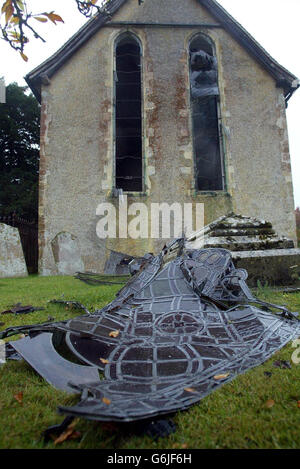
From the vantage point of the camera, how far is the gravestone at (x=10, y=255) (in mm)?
7733

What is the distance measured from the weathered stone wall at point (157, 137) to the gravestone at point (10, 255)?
2.77ft

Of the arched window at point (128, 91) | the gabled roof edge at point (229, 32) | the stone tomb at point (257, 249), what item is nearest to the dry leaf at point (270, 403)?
the stone tomb at point (257, 249)

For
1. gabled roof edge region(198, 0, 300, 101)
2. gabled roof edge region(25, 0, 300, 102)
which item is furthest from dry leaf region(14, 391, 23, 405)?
gabled roof edge region(198, 0, 300, 101)

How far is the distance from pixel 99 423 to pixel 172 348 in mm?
687

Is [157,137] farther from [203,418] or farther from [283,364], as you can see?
[203,418]

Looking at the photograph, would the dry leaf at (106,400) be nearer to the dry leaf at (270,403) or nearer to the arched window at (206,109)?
the dry leaf at (270,403)

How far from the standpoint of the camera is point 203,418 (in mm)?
1046

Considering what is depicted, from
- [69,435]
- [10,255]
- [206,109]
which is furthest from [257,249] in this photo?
[10,255]

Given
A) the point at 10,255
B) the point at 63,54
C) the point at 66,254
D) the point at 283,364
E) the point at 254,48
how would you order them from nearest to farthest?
the point at 283,364 → the point at 66,254 → the point at 10,255 → the point at 63,54 → the point at 254,48

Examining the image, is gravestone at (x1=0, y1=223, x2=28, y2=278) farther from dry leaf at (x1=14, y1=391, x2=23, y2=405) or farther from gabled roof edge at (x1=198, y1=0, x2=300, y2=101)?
gabled roof edge at (x1=198, y1=0, x2=300, y2=101)

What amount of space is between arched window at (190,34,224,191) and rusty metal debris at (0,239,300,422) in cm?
636

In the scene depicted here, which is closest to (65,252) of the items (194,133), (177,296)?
Answer: (194,133)

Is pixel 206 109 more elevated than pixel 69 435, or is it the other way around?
pixel 206 109

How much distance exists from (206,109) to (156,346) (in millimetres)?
8696
